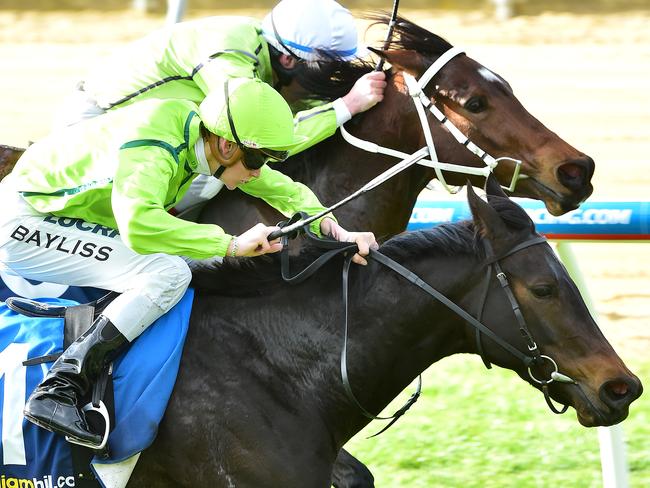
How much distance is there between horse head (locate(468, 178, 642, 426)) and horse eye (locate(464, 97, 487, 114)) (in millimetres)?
1143

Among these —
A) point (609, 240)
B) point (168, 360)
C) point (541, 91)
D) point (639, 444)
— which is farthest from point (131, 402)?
point (541, 91)

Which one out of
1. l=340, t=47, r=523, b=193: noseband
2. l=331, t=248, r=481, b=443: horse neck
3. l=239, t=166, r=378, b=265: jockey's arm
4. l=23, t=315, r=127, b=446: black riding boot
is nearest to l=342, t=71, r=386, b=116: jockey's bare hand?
l=340, t=47, r=523, b=193: noseband

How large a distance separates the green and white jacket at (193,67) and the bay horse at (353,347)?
3.49ft

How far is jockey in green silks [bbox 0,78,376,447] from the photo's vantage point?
3.97m

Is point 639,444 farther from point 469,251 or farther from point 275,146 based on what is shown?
point 275,146

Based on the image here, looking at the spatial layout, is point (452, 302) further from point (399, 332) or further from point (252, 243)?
point (252, 243)

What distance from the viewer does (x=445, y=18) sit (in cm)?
1499

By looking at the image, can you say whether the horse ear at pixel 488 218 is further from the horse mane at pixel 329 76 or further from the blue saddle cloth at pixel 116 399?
the horse mane at pixel 329 76

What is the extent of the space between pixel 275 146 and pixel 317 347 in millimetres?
662

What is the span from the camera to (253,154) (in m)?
4.18

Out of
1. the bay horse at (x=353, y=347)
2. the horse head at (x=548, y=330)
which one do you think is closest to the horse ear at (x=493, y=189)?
the bay horse at (x=353, y=347)

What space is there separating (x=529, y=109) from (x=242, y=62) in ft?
26.5

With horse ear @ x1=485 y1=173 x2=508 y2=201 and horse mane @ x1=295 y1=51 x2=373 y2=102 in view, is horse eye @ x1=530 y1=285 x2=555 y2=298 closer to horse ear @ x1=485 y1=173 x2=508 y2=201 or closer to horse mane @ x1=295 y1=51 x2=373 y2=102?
horse ear @ x1=485 y1=173 x2=508 y2=201

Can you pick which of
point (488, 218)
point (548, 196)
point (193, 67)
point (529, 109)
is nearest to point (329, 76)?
point (193, 67)
